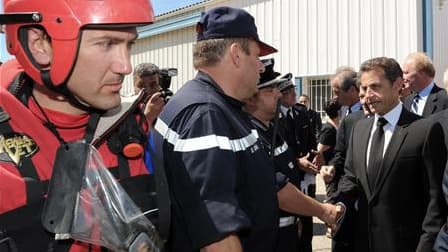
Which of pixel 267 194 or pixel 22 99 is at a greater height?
pixel 22 99

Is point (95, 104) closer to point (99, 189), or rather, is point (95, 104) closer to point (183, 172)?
point (99, 189)

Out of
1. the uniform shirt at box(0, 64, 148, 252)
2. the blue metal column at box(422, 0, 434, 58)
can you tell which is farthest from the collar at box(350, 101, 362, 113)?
the blue metal column at box(422, 0, 434, 58)

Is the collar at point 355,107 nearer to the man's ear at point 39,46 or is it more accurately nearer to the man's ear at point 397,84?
the man's ear at point 397,84

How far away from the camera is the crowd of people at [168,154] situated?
1.41 m

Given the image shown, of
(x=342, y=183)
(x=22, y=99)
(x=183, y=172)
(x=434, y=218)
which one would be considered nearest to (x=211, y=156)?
(x=183, y=172)

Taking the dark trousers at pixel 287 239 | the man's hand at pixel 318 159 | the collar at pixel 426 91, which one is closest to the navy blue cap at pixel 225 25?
the dark trousers at pixel 287 239

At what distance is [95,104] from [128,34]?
23cm

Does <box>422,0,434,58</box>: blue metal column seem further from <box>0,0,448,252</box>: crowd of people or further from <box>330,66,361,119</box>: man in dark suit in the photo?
<box>0,0,448,252</box>: crowd of people

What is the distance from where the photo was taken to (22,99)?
154 cm

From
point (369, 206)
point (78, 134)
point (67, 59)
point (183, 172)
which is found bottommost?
point (369, 206)

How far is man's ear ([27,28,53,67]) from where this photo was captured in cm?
146

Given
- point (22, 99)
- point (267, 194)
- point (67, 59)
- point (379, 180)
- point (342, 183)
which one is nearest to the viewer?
point (67, 59)

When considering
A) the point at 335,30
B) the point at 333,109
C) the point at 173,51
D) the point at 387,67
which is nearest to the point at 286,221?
the point at 387,67

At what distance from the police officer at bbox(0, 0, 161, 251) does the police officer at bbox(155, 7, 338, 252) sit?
0.47 metres
